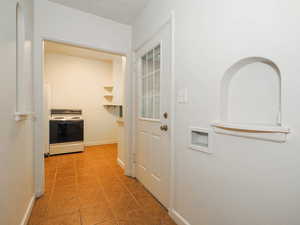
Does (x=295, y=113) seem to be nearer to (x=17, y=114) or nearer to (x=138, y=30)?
(x=17, y=114)

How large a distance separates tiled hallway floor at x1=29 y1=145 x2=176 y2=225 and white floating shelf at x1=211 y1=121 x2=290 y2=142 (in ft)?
3.91

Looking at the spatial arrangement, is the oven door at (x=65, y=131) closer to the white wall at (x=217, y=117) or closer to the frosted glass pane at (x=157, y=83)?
the frosted glass pane at (x=157, y=83)

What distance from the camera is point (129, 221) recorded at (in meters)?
1.50

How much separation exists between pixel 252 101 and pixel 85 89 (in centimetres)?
462

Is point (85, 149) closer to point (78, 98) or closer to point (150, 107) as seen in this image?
point (78, 98)

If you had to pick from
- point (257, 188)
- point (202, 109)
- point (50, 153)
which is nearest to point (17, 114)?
A: point (202, 109)

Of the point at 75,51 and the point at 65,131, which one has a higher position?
the point at 75,51

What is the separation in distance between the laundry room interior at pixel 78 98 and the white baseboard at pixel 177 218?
2137mm

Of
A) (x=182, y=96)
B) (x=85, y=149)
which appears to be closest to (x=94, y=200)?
(x=182, y=96)

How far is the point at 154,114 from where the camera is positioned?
1980 mm

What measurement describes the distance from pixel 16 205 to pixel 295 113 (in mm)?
2066

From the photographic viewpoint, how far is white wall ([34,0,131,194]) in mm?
1930

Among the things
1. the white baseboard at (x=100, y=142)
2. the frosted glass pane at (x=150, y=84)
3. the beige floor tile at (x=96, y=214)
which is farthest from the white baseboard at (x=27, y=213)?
the white baseboard at (x=100, y=142)

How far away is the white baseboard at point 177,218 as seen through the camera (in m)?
1.38
